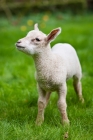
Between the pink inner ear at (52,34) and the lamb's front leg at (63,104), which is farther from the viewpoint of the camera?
the lamb's front leg at (63,104)

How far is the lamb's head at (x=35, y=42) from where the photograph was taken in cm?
328

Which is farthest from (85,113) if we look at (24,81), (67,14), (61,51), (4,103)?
(67,14)

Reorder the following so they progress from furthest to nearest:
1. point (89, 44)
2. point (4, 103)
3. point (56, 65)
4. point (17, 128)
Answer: point (89, 44)
point (4, 103)
point (56, 65)
point (17, 128)

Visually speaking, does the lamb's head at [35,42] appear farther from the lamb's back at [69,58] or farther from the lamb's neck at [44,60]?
the lamb's back at [69,58]

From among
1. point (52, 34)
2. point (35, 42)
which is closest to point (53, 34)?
point (52, 34)

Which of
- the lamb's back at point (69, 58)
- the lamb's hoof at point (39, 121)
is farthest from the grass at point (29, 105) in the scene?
the lamb's back at point (69, 58)

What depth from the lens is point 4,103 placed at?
4266mm

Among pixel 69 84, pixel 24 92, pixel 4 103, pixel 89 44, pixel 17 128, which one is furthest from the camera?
pixel 89 44

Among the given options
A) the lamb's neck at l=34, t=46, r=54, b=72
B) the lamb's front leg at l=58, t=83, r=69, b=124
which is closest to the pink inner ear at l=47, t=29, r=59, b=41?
the lamb's neck at l=34, t=46, r=54, b=72

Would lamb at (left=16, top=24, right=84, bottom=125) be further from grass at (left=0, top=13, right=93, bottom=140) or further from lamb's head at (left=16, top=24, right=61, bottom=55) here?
grass at (left=0, top=13, right=93, bottom=140)

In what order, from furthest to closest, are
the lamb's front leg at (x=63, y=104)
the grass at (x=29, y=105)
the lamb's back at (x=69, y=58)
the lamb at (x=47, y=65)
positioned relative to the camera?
the lamb's back at (x=69, y=58)
the lamb's front leg at (x=63, y=104)
the lamb at (x=47, y=65)
the grass at (x=29, y=105)

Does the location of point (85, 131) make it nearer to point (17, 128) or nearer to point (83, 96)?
point (17, 128)

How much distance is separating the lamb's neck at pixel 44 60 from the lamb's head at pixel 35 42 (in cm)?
6

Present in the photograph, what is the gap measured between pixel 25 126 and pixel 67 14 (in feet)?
45.5
